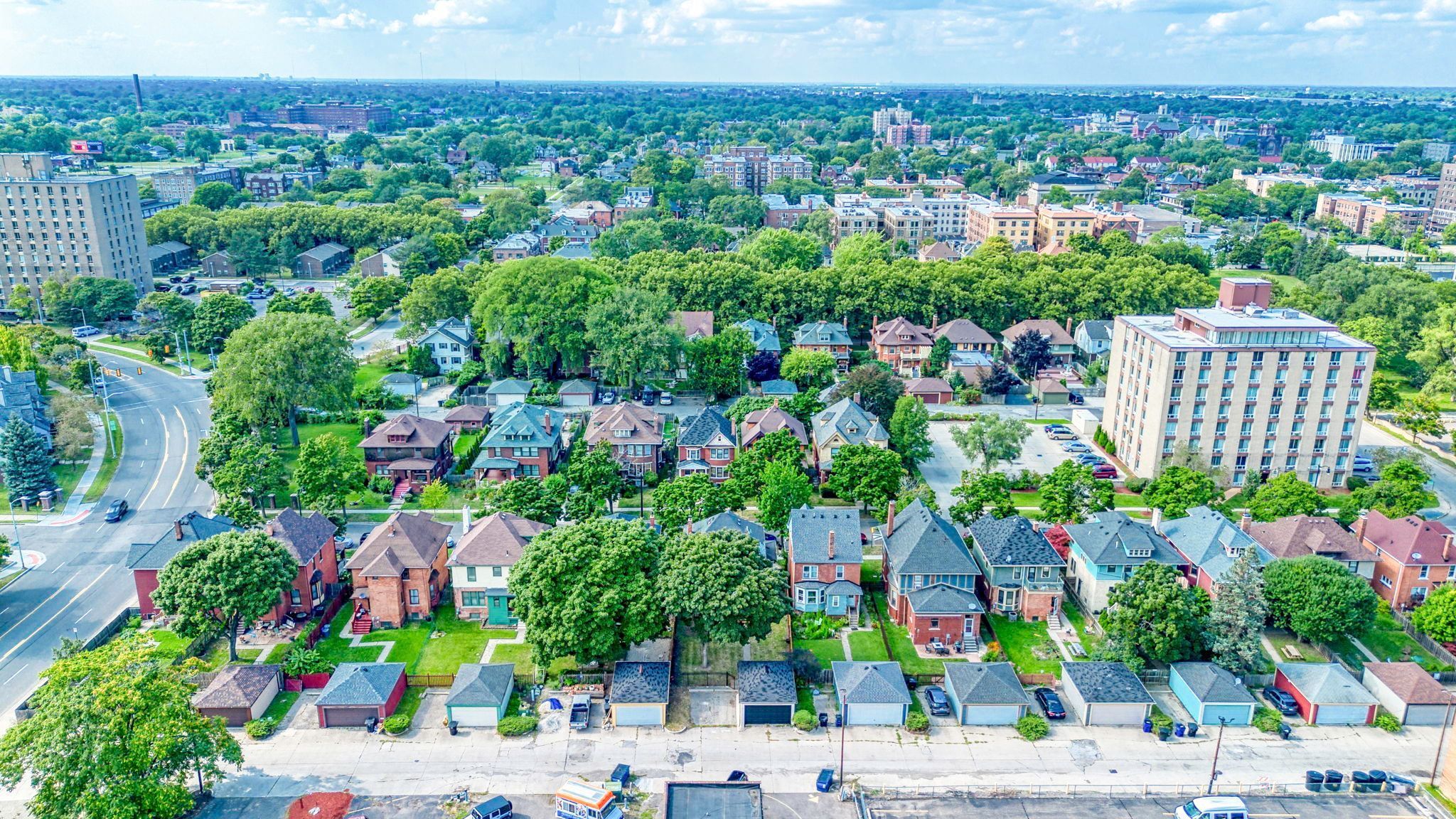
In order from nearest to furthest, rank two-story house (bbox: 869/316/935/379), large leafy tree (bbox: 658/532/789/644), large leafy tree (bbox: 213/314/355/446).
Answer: large leafy tree (bbox: 658/532/789/644), large leafy tree (bbox: 213/314/355/446), two-story house (bbox: 869/316/935/379)

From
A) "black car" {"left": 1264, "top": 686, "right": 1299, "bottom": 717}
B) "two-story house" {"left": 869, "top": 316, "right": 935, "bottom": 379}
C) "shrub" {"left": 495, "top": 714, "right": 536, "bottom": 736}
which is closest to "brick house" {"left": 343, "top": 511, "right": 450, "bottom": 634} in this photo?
"shrub" {"left": 495, "top": 714, "right": 536, "bottom": 736}

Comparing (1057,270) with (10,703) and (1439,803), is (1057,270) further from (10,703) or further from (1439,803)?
(10,703)

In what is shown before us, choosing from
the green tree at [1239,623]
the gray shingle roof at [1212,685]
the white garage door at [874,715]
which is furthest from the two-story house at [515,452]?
the green tree at [1239,623]

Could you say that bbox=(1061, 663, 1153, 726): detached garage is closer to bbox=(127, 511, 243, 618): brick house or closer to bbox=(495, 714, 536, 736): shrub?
bbox=(495, 714, 536, 736): shrub

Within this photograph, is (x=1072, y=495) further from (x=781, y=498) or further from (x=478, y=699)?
(x=478, y=699)

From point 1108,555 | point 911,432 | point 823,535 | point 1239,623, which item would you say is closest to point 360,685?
point 823,535
